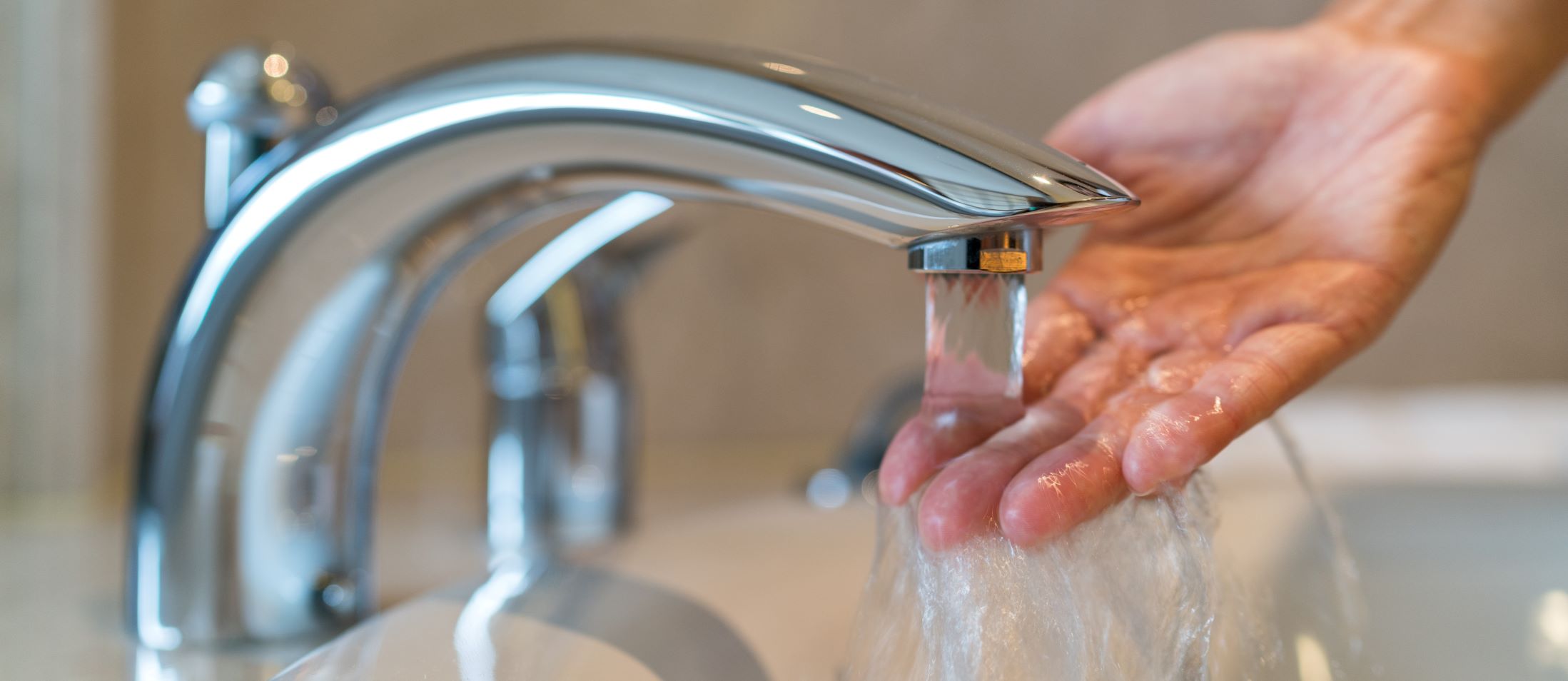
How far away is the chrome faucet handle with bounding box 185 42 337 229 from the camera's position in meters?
0.39

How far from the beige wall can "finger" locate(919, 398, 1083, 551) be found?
15.1 inches

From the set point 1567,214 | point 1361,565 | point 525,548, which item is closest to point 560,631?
point 525,548

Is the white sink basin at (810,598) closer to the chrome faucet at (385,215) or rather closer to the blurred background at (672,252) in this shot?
the chrome faucet at (385,215)

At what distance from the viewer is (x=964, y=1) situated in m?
0.85

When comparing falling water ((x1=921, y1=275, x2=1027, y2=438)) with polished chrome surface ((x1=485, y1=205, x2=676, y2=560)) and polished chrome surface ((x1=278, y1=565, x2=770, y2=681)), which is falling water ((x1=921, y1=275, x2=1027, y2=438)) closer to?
polished chrome surface ((x1=278, y1=565, x2=770, y2=681))

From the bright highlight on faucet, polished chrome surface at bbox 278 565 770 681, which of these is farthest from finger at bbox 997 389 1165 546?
the bright highlight on faucet

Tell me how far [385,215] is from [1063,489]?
22cm

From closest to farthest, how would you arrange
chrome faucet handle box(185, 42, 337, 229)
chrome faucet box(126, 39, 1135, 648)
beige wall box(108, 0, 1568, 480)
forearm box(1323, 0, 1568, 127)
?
1. chrome faucet box(126, 39, 1135, 648)
2. chrome faucet handle box(185, 42, 337, 229)
3. forearm box(1323, 0, 1568, 127)
4. beige wall box(108, 0, 1568, 480)

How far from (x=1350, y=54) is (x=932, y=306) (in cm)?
32

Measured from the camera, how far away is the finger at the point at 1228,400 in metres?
0.31

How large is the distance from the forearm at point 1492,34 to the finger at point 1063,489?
32 cm

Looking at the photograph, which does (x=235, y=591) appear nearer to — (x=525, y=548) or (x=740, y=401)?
(x=525, y=548)

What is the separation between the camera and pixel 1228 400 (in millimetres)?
328

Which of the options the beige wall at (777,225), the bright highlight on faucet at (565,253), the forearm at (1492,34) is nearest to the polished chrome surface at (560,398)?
the bright highlight on faucet at (565,253)
